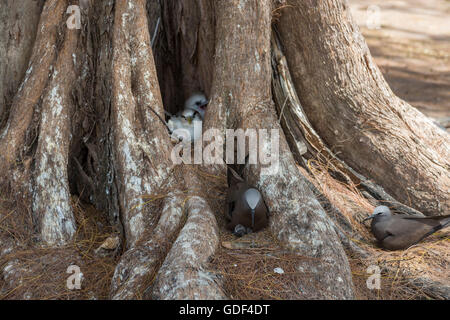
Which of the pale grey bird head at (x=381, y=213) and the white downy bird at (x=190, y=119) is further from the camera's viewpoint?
the white downy bird at (x=190, y=119)

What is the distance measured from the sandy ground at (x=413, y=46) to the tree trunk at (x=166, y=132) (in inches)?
128

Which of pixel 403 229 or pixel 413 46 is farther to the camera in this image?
pixel 413 46

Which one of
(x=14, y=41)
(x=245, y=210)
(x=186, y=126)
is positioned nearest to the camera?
(x=245, y=210)

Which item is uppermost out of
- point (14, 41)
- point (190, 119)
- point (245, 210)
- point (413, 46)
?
point (413, 46)

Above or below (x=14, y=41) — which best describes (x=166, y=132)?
below

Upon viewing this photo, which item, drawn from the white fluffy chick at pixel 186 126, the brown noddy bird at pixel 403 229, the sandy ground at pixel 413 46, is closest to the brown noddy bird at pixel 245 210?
the brown noddy bird at pixel 403 229

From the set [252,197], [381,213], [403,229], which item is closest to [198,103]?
[252,197]

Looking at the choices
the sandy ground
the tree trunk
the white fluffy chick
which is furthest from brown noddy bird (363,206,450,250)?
the sandy ground

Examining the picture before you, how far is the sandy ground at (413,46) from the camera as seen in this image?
25.7 feet

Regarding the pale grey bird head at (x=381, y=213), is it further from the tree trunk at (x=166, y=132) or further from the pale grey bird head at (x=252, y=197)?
the pale grey bird head at (x=252, y=197)

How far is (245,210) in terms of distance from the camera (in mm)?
3371

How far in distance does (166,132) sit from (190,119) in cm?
86

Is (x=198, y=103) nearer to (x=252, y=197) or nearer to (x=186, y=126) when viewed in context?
(x=186, y=126)

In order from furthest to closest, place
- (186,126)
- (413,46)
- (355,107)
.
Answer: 1. (413,46)
2. (186,126)
3. (355,107)
